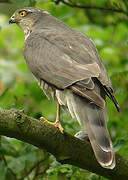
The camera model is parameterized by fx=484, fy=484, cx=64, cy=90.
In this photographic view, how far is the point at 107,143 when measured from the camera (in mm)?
3697

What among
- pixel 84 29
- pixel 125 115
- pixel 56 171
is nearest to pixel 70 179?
pixel 56 171

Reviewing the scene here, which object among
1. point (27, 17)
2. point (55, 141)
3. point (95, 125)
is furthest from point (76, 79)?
point (27, 17)

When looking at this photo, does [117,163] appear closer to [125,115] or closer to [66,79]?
[66,79]

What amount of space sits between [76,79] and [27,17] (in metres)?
2.06

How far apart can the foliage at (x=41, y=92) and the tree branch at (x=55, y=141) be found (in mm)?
233

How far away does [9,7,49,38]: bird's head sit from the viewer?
5691mm

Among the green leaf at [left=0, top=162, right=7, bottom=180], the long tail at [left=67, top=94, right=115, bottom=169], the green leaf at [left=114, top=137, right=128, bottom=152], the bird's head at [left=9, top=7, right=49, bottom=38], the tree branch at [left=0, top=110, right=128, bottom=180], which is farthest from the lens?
the bird's head at [left=9, top=7, right=49, bottom=38]

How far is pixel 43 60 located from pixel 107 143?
3.77 feet

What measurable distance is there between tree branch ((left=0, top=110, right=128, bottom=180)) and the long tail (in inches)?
6.1

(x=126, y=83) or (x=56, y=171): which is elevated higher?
(x=56, y=171)

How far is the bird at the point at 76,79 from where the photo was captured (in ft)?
12.4

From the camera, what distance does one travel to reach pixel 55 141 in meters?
3.66

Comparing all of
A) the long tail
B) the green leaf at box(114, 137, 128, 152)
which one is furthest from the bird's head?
the green leaf at box(114, 137, 128, 152)

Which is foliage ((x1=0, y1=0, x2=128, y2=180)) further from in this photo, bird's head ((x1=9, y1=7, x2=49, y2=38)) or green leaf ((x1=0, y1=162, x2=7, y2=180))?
bird's head ((x1=9, y1=7, x2=49, y2=38))
